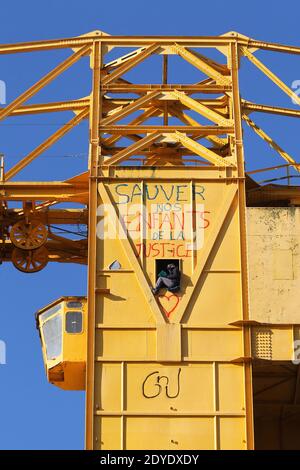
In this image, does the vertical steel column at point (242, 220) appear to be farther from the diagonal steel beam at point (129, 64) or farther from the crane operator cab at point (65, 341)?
the crane operator cab at point (65, 341)

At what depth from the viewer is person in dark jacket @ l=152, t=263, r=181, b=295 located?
41.6 meters

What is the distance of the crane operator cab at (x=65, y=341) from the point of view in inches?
1656

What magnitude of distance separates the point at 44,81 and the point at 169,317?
10116mm

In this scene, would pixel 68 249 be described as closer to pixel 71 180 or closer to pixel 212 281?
pixel 71 180

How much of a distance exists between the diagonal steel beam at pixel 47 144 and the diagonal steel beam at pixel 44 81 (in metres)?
1.60

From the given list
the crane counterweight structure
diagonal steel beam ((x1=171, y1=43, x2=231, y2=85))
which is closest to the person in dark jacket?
the crane counterweight structure

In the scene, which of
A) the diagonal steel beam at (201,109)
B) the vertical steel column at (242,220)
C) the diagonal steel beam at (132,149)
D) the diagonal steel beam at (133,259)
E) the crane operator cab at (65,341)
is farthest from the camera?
the diagonal steel beam at (201,109)

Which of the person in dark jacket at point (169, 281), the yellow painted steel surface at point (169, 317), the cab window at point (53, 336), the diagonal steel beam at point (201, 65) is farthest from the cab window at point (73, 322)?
the diagonal steel beam at point (201, 65)

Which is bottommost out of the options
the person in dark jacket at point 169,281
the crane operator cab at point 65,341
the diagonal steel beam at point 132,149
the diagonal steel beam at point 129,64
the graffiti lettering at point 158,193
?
the crane operator cab at point 65,341

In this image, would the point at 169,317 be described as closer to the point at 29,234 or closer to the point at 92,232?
the point at 92,232

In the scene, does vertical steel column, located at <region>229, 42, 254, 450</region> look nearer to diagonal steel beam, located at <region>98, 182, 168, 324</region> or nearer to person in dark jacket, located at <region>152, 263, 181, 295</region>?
person in dark jacket, located at <region>152, 263, 181, 295</region>

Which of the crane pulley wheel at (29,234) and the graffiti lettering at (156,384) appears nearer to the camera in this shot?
the graffiti lettering at (156,384)
